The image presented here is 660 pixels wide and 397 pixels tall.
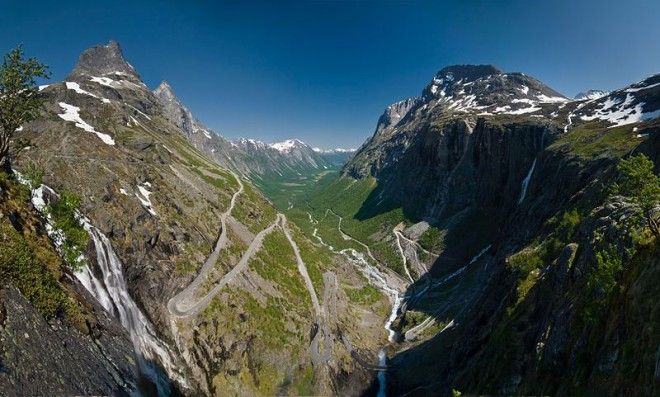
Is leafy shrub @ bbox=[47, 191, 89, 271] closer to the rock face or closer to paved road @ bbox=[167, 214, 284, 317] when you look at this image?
the rock face

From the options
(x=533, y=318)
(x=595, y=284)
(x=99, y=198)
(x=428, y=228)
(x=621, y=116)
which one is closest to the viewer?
(x=595, y=284)

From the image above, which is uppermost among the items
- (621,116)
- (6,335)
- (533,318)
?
(621,116)

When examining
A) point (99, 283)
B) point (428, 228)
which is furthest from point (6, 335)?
point (428, 228)

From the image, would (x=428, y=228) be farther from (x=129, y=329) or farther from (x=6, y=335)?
(x=6, y=335)

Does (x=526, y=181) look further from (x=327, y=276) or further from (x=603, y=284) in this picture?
(x=603, y=284)

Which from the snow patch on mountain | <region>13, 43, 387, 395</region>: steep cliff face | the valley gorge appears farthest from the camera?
the snow patch on mountain

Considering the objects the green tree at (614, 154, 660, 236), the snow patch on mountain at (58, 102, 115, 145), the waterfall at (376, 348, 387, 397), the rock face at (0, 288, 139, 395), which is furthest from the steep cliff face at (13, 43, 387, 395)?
the green tree at (614, 154, 660, 236)
